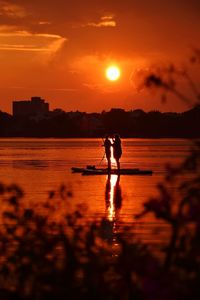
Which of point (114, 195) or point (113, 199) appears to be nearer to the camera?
point (113, 199)

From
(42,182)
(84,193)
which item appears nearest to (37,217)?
(84,193)

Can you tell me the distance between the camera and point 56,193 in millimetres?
5891

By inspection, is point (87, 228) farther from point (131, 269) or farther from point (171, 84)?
point (171, 84)

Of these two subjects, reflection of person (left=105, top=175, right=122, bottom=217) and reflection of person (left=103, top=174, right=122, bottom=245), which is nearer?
reflection of person (left=103, top=174, right=122, bottom=245)

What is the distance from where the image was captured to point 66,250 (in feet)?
15.0

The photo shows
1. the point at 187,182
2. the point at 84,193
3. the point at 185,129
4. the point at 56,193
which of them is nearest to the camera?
the point at 187,182

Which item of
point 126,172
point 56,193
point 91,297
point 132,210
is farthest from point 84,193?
point 91,297

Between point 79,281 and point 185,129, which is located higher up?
point 185,129

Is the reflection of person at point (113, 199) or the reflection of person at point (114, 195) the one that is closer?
the reflection of person at point (113, 199)

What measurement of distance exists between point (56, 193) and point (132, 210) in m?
14.2

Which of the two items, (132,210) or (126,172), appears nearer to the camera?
(132,210)

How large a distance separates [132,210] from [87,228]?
1518 centimetres

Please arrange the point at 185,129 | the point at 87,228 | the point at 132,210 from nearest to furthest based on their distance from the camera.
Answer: the point at 87,228 < the point at 185,129 < the point at 132,210

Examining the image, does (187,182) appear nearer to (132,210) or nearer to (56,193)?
(56,193)
